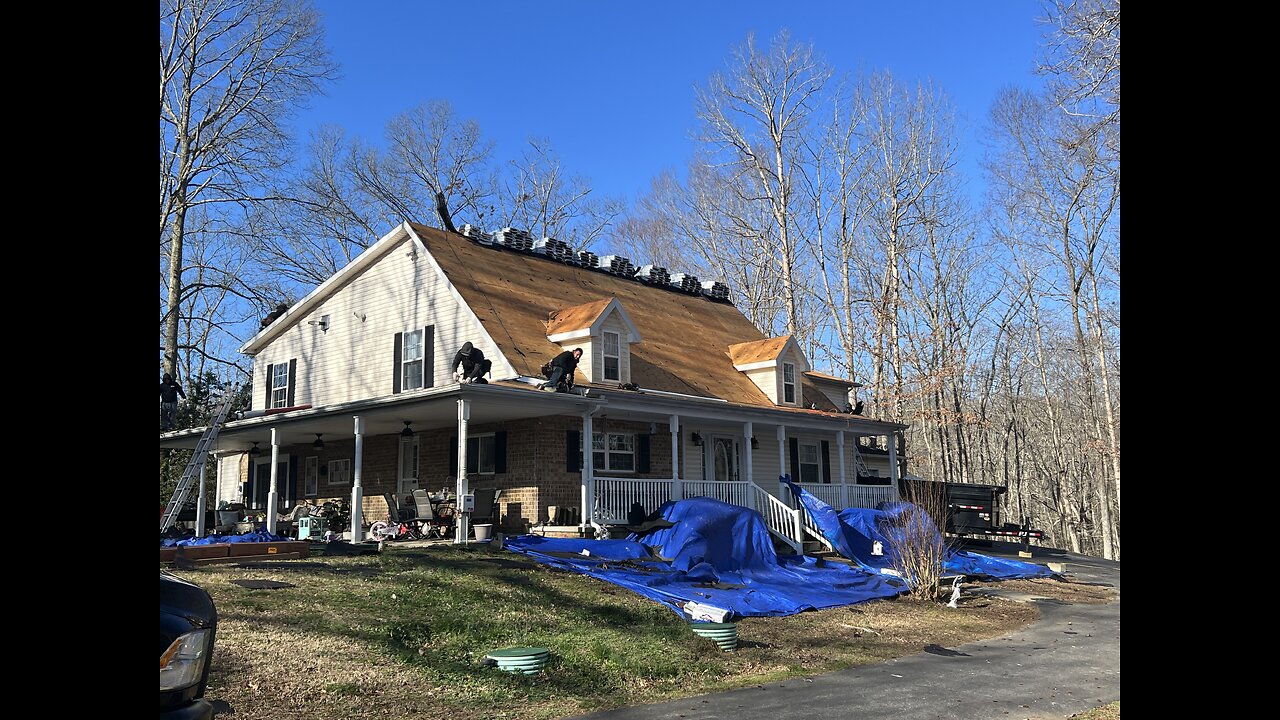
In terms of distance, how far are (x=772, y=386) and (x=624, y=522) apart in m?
7.44

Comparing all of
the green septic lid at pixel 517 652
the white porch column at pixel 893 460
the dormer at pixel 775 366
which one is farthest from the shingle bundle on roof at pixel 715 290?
the green septic lid at pixel 517 652

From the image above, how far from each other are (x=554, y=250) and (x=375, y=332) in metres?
5.26

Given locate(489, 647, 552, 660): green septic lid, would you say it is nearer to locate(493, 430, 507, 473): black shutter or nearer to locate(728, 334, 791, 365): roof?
locate(493, 430, 507, 473): black shutter

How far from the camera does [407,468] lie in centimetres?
2108

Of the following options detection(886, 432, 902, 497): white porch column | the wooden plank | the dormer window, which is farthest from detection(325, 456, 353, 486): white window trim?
detection(886, 432, 902, 497): white porch column

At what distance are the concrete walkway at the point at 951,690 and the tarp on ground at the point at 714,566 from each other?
300cm

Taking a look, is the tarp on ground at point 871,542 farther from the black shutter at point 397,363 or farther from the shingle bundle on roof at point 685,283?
the shingle bundle on roof at point 685,283

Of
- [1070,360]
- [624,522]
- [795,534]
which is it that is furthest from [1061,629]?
[1070,360]

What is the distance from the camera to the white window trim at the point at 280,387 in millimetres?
24109

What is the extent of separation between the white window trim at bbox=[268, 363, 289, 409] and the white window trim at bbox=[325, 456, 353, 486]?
2612mm

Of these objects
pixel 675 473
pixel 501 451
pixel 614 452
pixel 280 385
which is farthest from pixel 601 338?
pixel 280 385

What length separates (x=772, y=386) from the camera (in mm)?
24188

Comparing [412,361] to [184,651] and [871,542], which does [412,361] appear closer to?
[871,542]
